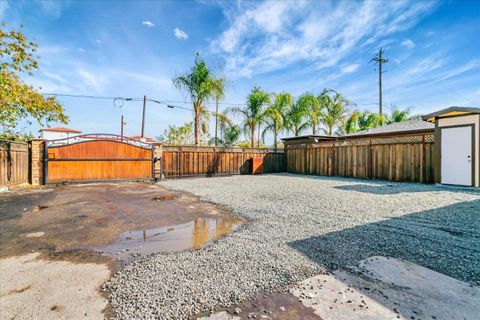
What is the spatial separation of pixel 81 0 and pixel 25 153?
555 centimetres

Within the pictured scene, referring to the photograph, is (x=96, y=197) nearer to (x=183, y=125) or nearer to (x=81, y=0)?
(x=81, y=0)

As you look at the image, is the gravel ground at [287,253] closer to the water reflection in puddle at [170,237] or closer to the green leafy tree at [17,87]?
the water reflection in puddle at [170,237]

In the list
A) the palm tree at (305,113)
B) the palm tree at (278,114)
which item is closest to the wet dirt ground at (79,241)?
the palm tree at (278,114)

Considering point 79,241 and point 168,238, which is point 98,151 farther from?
point 168,238

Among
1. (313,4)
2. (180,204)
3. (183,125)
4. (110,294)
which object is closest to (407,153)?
(313,4)

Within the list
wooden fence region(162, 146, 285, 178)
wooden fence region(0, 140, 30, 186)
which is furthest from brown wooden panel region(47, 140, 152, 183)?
wooden fence region(162, 146, 285, 178)

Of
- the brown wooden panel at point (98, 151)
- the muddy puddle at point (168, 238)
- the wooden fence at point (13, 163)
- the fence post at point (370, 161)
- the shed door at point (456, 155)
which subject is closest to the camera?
the muddy puddle at point (168, 238)

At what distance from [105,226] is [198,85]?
968 cm

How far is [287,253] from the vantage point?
253cm

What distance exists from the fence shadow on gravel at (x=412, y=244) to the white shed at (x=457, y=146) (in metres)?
4.56

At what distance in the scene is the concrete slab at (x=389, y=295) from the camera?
1.55 m

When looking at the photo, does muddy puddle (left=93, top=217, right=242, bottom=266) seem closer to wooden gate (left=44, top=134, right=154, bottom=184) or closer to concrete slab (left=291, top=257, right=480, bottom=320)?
concrete slab (left=291, top=257, right=480, bottom=320)

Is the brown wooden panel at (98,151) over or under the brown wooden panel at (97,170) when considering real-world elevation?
over

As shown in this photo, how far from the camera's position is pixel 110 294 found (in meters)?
1.79
